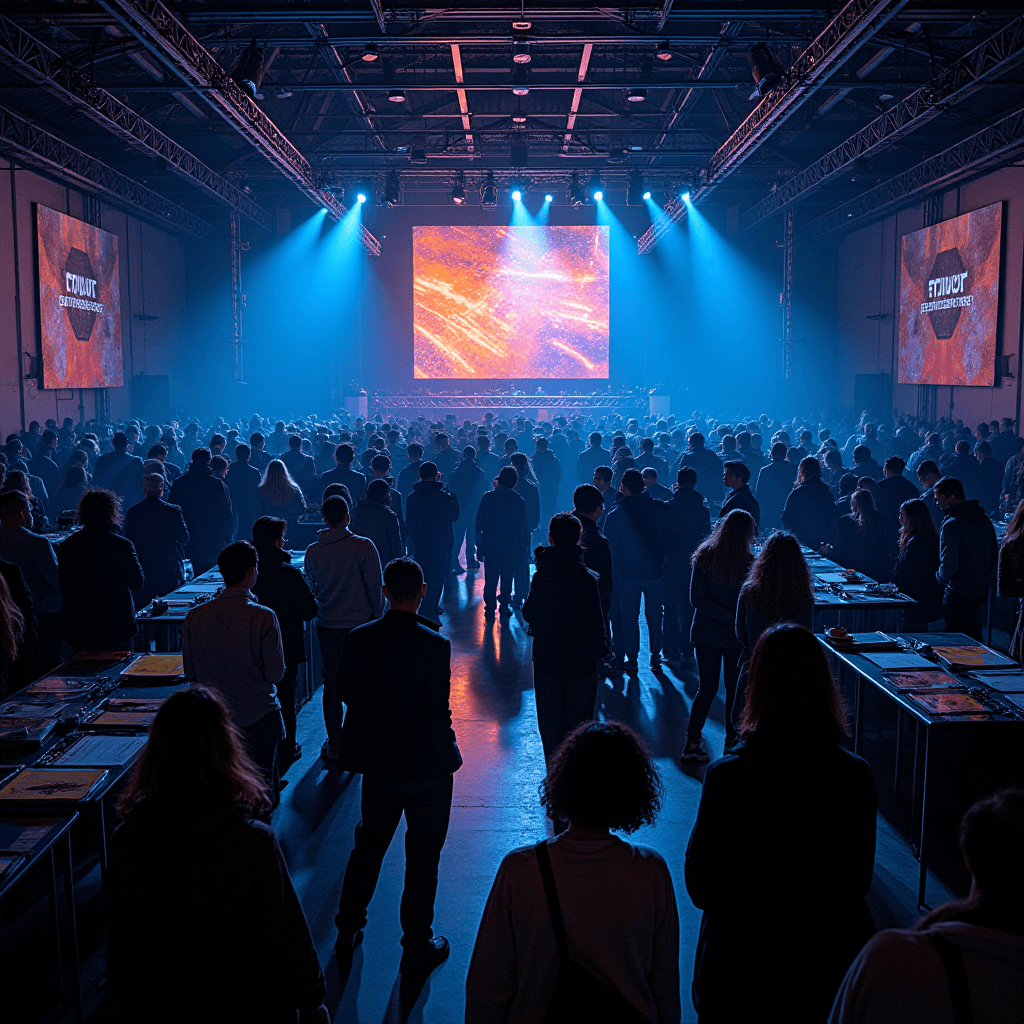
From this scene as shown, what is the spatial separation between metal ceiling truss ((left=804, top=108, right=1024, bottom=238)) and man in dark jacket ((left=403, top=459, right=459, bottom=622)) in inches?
429

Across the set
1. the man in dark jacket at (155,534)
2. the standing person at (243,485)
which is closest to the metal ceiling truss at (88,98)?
the standing person at (243,485)

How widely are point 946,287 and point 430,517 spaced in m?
14.5

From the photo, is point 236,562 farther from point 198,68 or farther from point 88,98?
point 88,98

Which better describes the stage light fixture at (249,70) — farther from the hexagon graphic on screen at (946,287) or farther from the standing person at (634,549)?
the hexagon graphic on screen at (946,287)

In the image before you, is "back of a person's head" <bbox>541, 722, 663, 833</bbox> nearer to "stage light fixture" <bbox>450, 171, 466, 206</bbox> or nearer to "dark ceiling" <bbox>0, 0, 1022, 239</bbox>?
"dark ceiling" <bbox>0, 0, 1022, 239</bbox>

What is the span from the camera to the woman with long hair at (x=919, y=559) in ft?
22.3

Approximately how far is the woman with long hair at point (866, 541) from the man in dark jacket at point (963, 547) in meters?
0.86

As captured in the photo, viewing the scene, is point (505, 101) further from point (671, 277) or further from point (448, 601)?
point (448, 601)

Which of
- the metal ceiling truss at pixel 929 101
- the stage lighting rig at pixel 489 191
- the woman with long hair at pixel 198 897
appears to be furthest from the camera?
the stage lighting rig at pixel 489 191

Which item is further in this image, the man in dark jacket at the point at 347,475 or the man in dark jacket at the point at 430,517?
the man in dark jacket at the point at 347,475

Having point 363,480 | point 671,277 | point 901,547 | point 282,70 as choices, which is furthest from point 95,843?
point 671,277

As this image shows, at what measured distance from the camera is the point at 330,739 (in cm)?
607

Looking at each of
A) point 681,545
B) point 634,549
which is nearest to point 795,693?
point 634,549

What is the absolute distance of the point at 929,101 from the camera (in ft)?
41.5
